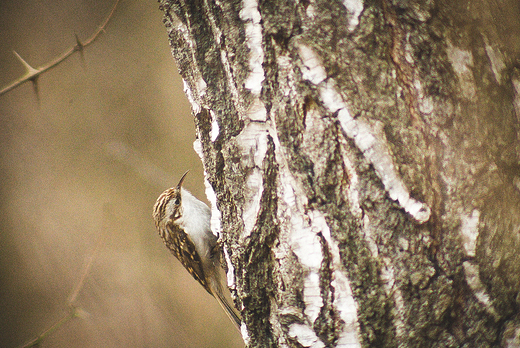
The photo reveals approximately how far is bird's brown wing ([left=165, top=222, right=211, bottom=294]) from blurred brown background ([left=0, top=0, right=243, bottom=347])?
2.04 feet

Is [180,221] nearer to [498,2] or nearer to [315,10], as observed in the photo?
[315,10]

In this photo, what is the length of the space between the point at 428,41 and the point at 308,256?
0.55 meters

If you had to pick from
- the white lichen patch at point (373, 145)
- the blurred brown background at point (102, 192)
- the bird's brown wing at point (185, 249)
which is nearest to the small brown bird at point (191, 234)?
the bird's brown wing at point (185, 249)

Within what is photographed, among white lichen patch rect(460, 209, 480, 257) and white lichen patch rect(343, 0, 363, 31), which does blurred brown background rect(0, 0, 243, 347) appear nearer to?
white lichen patch rect(343, 0, 363, 31)

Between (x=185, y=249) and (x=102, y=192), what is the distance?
3.39 feet

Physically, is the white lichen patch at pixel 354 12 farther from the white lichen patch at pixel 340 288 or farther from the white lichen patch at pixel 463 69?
the white lichen patch at pixel 340 288

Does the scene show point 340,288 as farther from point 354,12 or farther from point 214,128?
point 354,12

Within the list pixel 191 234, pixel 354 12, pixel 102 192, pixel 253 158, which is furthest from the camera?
pixel 102 192

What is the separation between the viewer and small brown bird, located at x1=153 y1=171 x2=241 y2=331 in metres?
1.85

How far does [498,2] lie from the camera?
0.78 m

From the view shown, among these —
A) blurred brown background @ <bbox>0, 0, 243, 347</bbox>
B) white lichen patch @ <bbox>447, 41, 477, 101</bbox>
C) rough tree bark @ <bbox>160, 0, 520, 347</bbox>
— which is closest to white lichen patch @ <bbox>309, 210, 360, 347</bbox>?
rough tree bark @ <bbox>160, 0, 520, 347</bbox>

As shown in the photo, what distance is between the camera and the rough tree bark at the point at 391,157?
735 millimetres

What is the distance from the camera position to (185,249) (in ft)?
6.21

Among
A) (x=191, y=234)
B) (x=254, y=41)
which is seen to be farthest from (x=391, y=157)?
(x=191, y=234)
